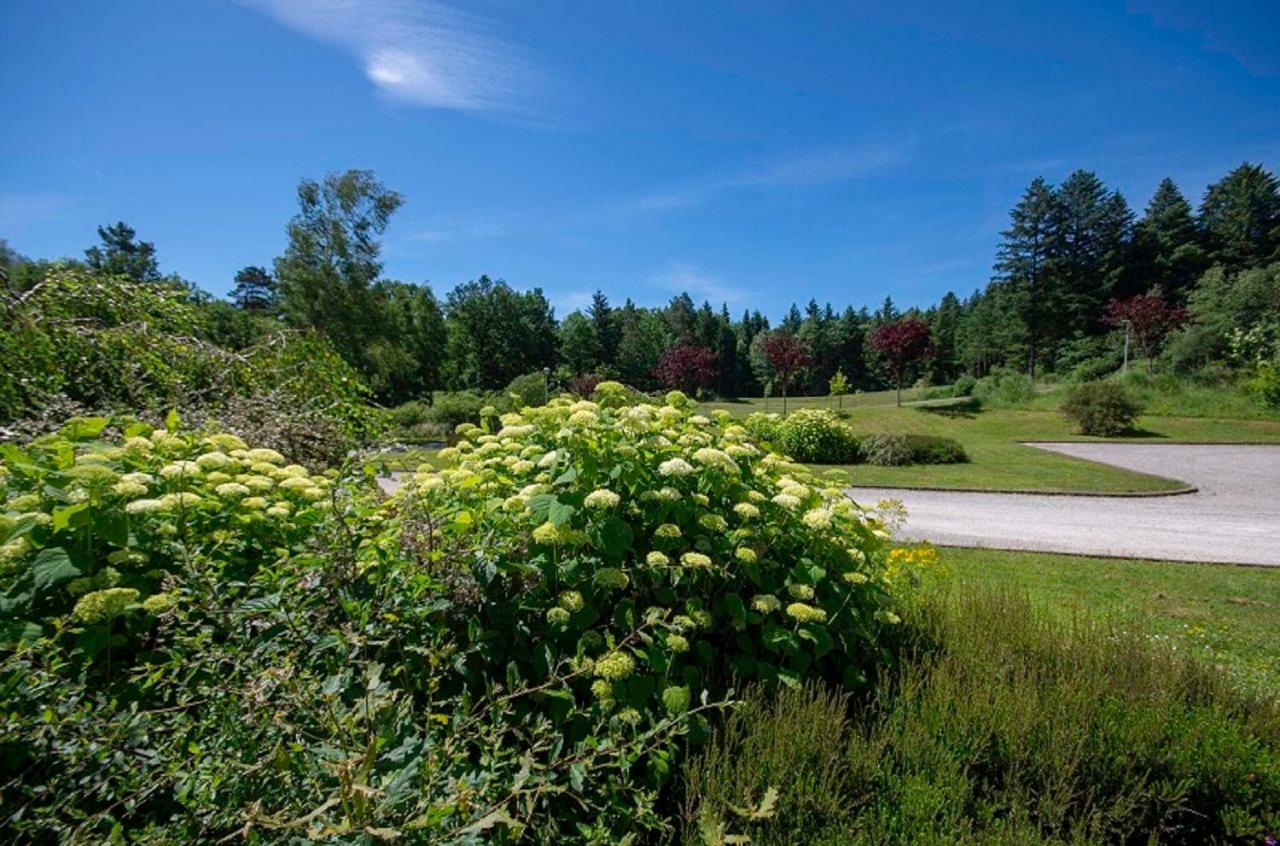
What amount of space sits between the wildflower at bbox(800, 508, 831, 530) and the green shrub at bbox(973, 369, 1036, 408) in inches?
1185

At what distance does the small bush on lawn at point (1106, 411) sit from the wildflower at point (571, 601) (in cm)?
2355

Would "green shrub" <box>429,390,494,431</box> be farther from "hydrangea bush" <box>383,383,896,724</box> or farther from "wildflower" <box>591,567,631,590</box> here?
"wildflower" <box>591,567,631,590</box>

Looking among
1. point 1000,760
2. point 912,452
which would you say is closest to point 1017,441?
point 912,452

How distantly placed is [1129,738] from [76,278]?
277 inches

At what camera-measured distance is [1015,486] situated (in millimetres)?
10570

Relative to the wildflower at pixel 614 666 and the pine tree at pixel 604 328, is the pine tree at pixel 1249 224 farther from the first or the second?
the wildflower at pixel 614 666

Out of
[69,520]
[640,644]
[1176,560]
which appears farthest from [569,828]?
[1176,560]

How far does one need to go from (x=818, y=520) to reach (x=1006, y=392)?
104 ft

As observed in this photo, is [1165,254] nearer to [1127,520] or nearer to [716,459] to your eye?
[1127,520]

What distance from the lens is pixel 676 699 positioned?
5.82ft

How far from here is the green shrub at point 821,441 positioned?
48.4 ft

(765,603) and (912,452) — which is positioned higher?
(765,603)

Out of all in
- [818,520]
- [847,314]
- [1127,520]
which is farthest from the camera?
[847,314]

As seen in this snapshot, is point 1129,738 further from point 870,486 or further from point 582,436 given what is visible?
point 870,486
